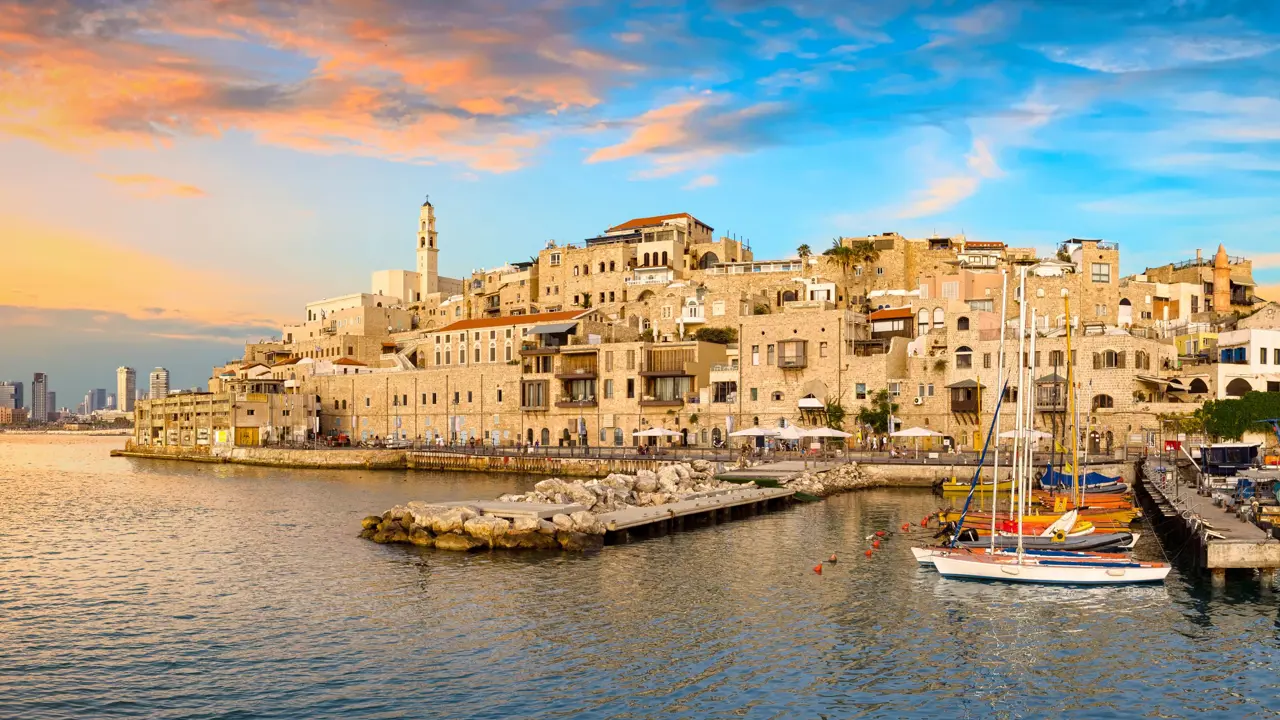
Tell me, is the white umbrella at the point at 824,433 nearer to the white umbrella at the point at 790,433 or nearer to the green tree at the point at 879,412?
the white umbrella at the point at 790,433

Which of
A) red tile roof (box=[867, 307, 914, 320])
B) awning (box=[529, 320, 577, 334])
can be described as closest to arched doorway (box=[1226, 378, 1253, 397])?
red tile roof (box=[867, 307, 914, 320])

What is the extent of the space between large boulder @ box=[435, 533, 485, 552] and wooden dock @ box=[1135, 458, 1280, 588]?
71.4 ft

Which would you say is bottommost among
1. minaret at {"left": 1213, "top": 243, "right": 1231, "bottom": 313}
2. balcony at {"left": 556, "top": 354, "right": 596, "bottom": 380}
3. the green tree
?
the green tree

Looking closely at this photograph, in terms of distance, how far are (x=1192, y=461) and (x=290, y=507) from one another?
143 feet

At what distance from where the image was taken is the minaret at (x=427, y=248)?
466 feet

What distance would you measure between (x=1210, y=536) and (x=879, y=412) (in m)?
39.0

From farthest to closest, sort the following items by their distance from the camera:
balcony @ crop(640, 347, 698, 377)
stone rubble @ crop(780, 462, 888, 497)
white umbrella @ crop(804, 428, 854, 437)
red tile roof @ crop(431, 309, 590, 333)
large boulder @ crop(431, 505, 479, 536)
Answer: red tile roof @ crop(431, 309, 590, 333) → balcony @ crop(640, 347, 698, 377) → white umbrella @ crop(804, 428, 854, 437) → stone rubble @ crop(780, 462, 888, 497) → large boulder @ crop(431, 505, 479, 536)

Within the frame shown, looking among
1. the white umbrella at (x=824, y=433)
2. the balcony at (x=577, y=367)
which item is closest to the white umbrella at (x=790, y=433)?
the white umbrella at (x=824, y=433)

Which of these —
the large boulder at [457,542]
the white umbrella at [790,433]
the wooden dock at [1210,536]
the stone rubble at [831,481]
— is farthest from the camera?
the white umbrella at [790,433]

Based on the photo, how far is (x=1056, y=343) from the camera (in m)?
64.8

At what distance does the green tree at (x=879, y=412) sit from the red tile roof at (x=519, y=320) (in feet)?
91.7

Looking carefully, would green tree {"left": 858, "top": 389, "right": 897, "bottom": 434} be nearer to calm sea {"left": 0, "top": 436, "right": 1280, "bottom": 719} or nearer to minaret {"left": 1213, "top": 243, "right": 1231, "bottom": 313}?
calm sea {"left": 0, "top": 436, "right": 1280, "bottom": 719}

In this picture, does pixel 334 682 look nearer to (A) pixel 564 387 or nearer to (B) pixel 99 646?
(B) pixel 99 646

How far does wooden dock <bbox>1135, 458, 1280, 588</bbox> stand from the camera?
2748 cm
